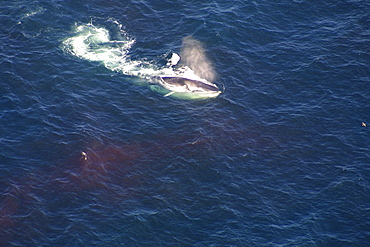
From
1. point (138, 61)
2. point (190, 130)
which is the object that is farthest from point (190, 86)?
point (138, 61)

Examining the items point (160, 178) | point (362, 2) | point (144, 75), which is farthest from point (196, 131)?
point (362, 2)

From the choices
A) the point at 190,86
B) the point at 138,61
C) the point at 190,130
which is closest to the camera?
the point at 190,130

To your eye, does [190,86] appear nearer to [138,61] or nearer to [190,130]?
[190,130]

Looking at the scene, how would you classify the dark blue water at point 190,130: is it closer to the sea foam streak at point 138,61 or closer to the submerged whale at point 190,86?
the sea foam streak at point 138,61

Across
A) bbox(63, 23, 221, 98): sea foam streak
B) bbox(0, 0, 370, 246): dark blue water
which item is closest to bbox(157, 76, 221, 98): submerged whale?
bbox(63, 23, 221, 98): sea foam streak

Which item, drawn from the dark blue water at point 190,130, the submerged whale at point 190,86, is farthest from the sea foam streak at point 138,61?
the dark blue water at point 190,130

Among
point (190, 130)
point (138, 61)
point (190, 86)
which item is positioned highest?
point (138, 61)
